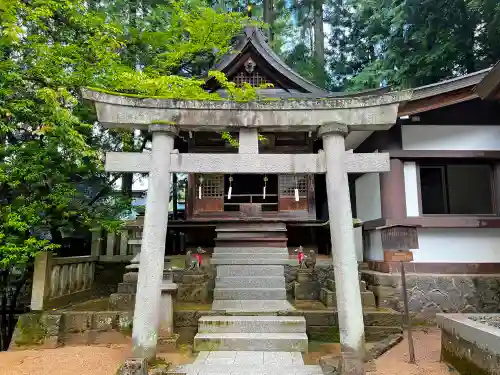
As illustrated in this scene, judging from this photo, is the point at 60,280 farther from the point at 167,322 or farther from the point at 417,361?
the point at 417,361

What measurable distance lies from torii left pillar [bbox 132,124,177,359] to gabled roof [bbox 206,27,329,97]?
7910mm

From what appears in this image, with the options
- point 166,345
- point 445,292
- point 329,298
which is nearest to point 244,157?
point 166,345

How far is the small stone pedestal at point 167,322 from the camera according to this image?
6.16 meters

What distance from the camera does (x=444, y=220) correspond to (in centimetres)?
831

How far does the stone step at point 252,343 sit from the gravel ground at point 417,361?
129cm

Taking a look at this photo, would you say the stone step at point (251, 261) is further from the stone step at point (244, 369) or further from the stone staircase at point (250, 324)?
the stone step at point (244, 369)

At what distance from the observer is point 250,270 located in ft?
30.0

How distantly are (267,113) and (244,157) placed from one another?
0.80 metres

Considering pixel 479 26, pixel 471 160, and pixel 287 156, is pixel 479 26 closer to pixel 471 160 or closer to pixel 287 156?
pixel 471 160

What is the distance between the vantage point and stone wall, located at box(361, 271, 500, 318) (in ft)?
26.2

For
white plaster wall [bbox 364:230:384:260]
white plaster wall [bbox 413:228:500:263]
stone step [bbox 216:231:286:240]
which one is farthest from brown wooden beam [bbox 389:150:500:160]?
stone step [bbox 216:231:286:240]

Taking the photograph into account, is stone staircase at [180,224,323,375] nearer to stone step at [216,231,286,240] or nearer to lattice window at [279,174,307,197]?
stone step at [216,231,286,240]

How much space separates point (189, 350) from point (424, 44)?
47.4 feet

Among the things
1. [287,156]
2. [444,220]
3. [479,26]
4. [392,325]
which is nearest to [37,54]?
[287,156]
